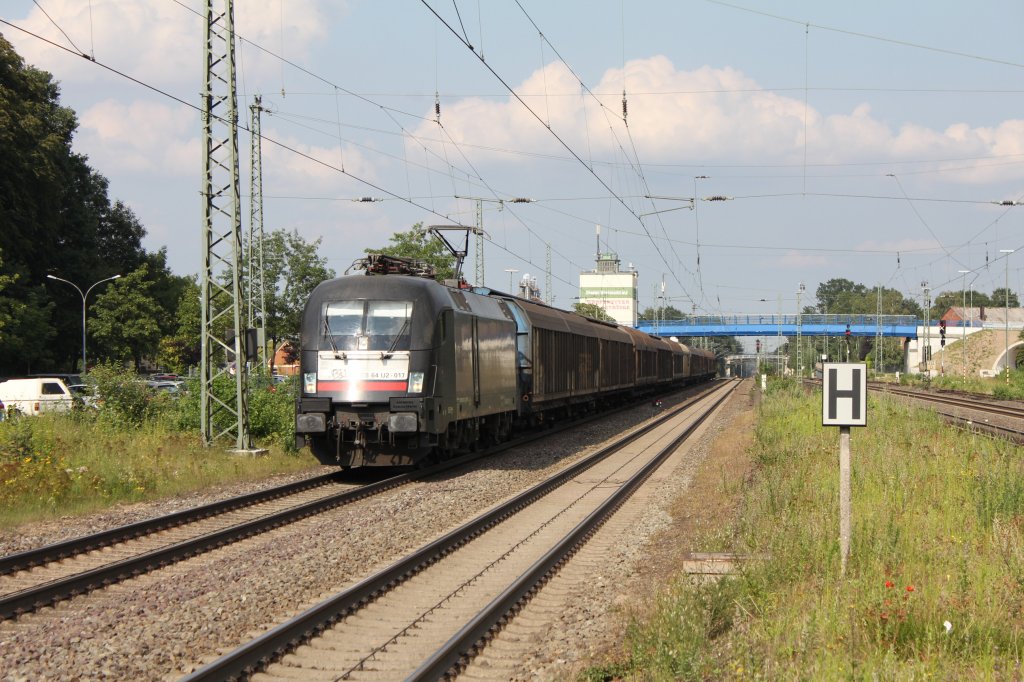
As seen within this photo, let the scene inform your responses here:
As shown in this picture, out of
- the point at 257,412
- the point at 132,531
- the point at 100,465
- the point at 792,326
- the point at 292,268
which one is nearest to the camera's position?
the point at 132,531

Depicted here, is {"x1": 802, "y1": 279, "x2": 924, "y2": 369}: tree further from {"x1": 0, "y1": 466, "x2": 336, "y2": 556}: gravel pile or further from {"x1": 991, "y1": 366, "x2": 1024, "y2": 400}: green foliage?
{"x1": 0, "y1": 466, "x2": 336, "y2": 556}: gravel pile

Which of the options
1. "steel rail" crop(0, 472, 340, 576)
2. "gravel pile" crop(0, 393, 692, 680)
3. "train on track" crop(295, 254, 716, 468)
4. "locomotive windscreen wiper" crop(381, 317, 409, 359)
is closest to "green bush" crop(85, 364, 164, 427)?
"train on track" crop(295, 254, 716, 468)

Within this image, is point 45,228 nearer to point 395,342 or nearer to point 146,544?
point 395,342

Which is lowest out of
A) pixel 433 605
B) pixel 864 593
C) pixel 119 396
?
pixel 433 605

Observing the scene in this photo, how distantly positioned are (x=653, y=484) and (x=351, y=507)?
5.87 meters

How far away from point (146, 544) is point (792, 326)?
96496 mm

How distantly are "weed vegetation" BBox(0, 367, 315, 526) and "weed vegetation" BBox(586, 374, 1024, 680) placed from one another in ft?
28.5

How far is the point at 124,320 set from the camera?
51531 millimetres

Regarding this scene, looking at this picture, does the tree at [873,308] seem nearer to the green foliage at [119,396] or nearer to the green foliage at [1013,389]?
the green foliage at [1013,389]

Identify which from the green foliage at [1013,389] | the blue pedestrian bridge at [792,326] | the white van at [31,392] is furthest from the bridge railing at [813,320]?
the white van at [31,392]

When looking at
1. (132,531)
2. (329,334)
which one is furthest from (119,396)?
(132,531)

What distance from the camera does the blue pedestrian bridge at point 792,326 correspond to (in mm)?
95438

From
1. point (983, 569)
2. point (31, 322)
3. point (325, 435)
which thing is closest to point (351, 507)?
point (325, 435)

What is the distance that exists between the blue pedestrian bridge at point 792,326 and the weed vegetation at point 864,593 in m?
82.6
